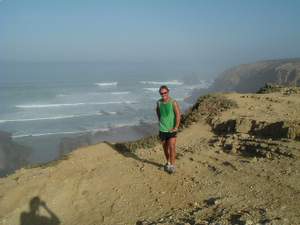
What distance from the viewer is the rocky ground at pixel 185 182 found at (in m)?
5.81

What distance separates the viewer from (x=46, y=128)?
3538cm

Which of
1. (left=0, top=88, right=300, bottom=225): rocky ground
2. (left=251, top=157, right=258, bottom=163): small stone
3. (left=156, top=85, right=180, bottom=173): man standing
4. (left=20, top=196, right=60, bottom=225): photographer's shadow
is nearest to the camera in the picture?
(left=0, top=88, right=300, bottom=225): rocky ground

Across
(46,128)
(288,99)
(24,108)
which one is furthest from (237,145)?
(24,108)

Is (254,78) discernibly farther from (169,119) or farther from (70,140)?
(169,119)

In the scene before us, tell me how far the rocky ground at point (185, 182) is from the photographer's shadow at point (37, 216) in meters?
0.02

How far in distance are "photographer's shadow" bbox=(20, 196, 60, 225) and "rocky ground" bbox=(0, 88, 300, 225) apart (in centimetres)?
2

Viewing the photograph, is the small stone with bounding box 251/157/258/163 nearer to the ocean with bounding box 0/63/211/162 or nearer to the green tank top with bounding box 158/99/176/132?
the green tank top with bounding box 158/99/176/132

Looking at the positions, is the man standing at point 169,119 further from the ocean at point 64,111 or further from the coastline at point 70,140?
the ocean at point 64,111

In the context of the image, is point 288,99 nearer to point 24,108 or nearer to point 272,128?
point 272,128

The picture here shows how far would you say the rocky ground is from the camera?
5812 mm

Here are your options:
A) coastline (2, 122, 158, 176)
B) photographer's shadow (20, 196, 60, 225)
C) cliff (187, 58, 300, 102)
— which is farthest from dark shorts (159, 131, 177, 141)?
cliff (187, 58, 300, 102)

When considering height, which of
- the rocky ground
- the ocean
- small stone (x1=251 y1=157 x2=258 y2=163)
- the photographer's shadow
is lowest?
the ocean

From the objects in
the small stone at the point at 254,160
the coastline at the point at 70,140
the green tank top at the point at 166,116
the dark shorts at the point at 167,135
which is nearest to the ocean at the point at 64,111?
the coastline at the point at 70,140

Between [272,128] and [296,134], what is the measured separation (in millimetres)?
763
